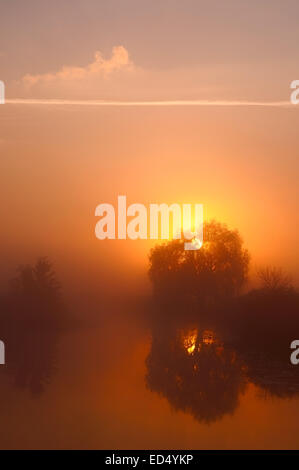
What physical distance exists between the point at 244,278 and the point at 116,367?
2226 centimetres

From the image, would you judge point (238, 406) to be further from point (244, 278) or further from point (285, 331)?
point (244, 278)

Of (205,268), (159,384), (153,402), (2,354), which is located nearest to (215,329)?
(205,268)

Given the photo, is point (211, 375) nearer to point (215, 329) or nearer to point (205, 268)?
point (215, 329)

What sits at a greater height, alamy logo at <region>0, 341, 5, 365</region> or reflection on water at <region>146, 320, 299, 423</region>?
alamy logo at <region>0, 341, 5, 365</region>

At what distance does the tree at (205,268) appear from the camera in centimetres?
4116

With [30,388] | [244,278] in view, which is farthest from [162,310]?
[30,388]

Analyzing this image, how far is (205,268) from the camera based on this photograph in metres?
41.9

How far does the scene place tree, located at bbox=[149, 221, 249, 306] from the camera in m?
41.2

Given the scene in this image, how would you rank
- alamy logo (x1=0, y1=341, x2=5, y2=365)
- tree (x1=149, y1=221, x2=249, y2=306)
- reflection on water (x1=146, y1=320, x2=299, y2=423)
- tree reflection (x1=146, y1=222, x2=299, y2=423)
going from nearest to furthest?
reflection on water (x1=146, y1=320, x2=299, y2=423)
tree reflection (x1=146, y1=222, x2=299, y2=423)
alamy logo (x1=0, y1=341, x2=5, y2=365)
tree (x1=149, y1=221, x2=249, y2=306)

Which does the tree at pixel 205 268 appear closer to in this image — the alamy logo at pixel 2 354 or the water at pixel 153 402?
the water at pixel 153 402

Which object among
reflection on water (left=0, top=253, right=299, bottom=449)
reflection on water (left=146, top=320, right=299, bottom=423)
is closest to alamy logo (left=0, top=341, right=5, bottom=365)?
reflection on water (left=0, top=253, right=299, bottom=449)

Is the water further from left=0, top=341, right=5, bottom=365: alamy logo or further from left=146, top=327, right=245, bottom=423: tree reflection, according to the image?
left=0, top=341, right=5, bottom=365: alamy logo

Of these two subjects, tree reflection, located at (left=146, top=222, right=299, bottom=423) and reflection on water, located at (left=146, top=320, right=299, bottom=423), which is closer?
reflection on water, located at (left=146, top=320, right=299, bottom=423)

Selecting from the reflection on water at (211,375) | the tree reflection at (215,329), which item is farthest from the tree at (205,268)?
the reflection on water at (211,375)
